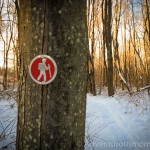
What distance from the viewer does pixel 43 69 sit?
1.23m

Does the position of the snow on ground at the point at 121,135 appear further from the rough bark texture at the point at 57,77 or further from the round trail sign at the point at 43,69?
the round trail sign at the point at 43,69

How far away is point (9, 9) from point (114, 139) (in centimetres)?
1546

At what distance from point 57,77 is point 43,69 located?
0.11 m

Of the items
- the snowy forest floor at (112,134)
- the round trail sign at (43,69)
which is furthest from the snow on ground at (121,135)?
the round trail sign at (43,69)

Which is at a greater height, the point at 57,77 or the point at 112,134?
the point at 57,77

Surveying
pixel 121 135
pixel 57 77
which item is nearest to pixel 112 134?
pixel 121 135

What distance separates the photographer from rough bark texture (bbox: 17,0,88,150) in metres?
1.20

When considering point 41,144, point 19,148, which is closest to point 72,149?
point 41,144

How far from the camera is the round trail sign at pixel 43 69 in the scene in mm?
1208

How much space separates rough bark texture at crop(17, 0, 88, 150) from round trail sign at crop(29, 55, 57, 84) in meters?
0.03

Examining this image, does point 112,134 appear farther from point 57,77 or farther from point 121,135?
point 57,77

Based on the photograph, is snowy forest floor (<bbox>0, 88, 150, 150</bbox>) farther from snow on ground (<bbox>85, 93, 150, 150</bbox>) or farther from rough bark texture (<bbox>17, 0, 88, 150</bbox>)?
rough bark texture (<bbox>17, 0, 88, 150</bbox>)

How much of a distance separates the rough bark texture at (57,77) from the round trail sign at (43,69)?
0.09 ft

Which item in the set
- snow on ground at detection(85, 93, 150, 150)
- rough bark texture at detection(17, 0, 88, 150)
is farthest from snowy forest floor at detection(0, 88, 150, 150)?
rough bark texture at detection(17, 0, 88, 150)
